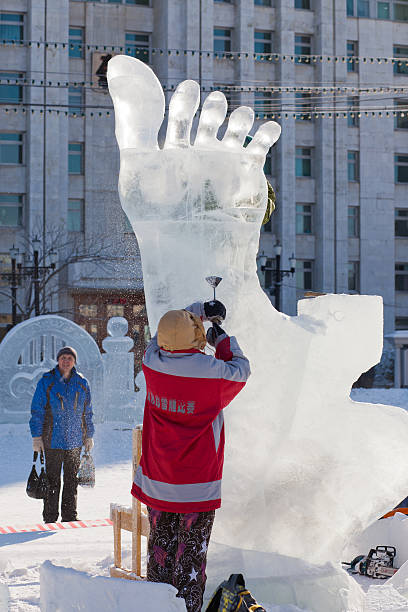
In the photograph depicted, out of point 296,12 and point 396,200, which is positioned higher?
point 296,12

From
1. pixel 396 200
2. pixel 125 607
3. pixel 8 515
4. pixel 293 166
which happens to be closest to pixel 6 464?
pixel 8 515

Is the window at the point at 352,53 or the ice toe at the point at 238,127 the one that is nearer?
the ice toe at the point at 238,127

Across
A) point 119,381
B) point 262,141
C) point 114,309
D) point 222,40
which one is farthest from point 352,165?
point 262,141

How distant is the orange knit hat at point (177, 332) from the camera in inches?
122

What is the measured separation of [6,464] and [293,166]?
23.4 meters

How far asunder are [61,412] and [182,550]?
2.85m

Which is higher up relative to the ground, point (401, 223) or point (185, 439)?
point (401, 223)

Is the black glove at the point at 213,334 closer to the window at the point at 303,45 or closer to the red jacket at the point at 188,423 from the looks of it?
the red jacket at the point at 188,423

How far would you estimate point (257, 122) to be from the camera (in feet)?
96.2

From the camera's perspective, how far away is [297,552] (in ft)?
12.9

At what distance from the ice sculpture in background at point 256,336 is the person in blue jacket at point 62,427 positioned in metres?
2.22

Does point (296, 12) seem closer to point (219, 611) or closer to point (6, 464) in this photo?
point (6, 464)

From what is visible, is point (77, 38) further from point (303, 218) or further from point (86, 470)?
point (86, 470)

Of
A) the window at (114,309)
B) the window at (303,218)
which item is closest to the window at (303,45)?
the window at (303,218)
